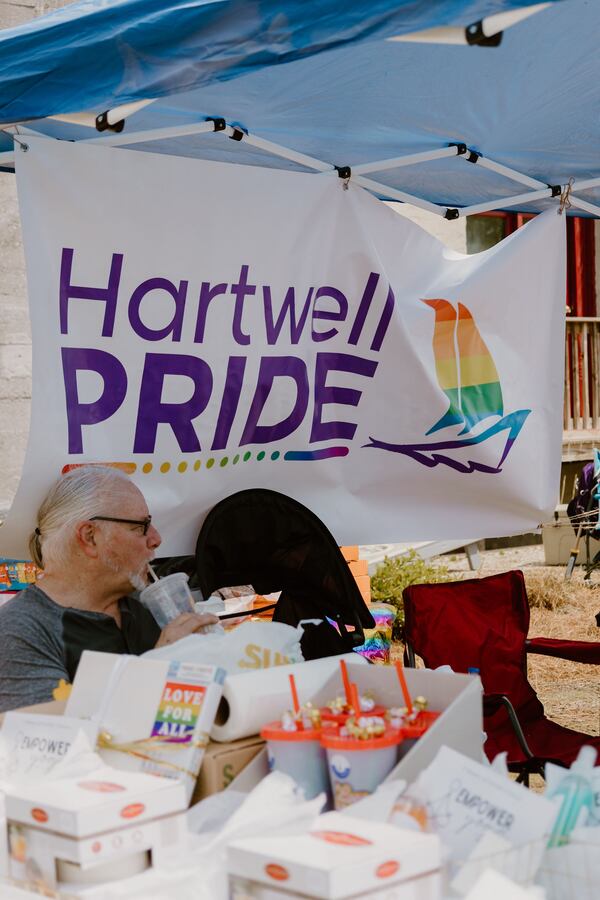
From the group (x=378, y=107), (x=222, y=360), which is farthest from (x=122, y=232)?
(x=378, y=107)

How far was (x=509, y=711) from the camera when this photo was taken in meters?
3.31

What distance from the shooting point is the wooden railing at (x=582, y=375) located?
10.9 metres

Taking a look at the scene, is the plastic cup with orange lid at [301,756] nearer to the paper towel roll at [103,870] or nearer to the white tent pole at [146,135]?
the paper towel roll at [103,870]

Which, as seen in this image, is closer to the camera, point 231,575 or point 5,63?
point 5,63

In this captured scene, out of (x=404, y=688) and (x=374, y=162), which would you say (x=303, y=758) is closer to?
(x=404, y=688)

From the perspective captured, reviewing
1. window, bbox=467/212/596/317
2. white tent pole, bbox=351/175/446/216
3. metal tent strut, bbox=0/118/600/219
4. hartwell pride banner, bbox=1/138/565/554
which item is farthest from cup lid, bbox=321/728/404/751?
window, bbox=467/212/596/317

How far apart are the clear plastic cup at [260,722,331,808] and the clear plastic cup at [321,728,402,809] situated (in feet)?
0.18

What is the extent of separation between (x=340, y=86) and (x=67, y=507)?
1447mm

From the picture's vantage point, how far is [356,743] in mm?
1696

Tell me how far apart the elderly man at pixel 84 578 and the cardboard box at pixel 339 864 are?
45.8 inches

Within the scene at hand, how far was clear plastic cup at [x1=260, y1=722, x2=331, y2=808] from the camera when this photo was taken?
1769 millimetres

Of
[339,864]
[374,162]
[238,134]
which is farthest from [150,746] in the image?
[374,162]

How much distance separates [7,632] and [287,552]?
1389 mm

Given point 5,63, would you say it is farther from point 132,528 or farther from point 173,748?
point 173,748
